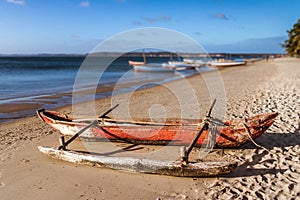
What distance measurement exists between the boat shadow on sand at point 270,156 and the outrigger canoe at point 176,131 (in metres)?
0.45

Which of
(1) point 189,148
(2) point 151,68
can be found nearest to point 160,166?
(1) point 189,148

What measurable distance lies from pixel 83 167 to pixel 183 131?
2059 mm

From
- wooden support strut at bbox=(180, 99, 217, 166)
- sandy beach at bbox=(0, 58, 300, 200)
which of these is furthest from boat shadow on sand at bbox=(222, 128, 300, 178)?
wooden support strut at bbox=(180, 99, 217, 166)

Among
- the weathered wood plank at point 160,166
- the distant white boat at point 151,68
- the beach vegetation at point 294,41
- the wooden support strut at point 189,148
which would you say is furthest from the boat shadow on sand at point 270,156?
the beach vegetation at point 294,41

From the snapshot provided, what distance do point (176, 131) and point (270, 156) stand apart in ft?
6.20

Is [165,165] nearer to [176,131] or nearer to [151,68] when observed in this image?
[176,131]

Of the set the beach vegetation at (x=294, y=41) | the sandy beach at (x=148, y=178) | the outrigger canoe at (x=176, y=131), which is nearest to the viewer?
the sandy beach at (x=148, y=178)

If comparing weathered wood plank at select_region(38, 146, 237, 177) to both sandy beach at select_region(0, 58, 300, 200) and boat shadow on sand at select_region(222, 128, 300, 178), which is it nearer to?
sandy beach at select_region(0, 58, 300, 200)

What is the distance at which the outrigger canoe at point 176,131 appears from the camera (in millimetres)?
4957

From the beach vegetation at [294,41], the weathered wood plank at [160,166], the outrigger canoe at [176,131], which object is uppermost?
the beach vegetation at [294,41]

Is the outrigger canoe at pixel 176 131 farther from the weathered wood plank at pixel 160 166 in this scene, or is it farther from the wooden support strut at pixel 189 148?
the weathered wood plank at pixel 160 166

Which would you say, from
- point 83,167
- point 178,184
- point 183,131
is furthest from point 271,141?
point 83,167

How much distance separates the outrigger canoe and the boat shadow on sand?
455 millimetres

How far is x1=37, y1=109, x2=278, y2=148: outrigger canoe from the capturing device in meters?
4.96
